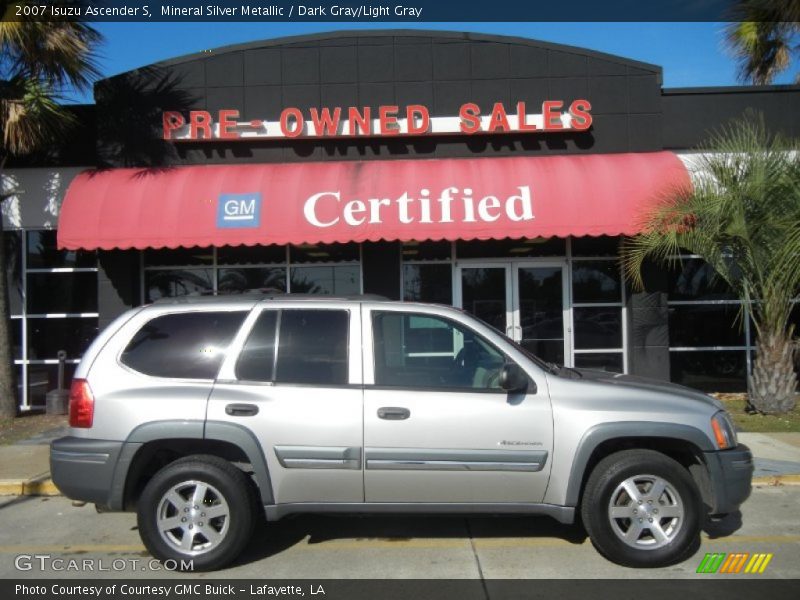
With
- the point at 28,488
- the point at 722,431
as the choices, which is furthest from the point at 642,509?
the point at 28,488

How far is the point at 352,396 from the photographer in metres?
4.61

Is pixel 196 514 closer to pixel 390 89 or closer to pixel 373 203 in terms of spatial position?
pixel 373 203

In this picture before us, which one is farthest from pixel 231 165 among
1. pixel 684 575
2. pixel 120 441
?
pixel 684 575

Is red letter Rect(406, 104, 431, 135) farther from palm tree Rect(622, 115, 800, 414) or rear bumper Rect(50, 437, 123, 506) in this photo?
rear bumper Rect(50, 437, 123, 506)

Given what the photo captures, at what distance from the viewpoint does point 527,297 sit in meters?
11.6

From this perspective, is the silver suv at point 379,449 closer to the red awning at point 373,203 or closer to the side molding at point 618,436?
the side molding at point 618,436

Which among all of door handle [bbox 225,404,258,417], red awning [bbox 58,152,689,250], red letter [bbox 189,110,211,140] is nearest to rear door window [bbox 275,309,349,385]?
door handle [bbox 225,404,258,417]

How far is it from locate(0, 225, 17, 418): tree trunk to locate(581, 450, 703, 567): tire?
909 centimetres

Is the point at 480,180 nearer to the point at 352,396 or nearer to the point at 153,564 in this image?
the point at 352,396

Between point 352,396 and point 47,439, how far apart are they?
6269 millimetres

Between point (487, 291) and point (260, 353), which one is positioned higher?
point (487, 291)

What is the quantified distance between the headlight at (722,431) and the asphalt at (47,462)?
2.43 metres

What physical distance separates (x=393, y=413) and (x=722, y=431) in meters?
2.30

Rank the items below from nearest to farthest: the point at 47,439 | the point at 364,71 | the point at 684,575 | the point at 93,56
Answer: the point at 684,575 → the point at 47,439 → the point at 93,56 → the point at 364,71
